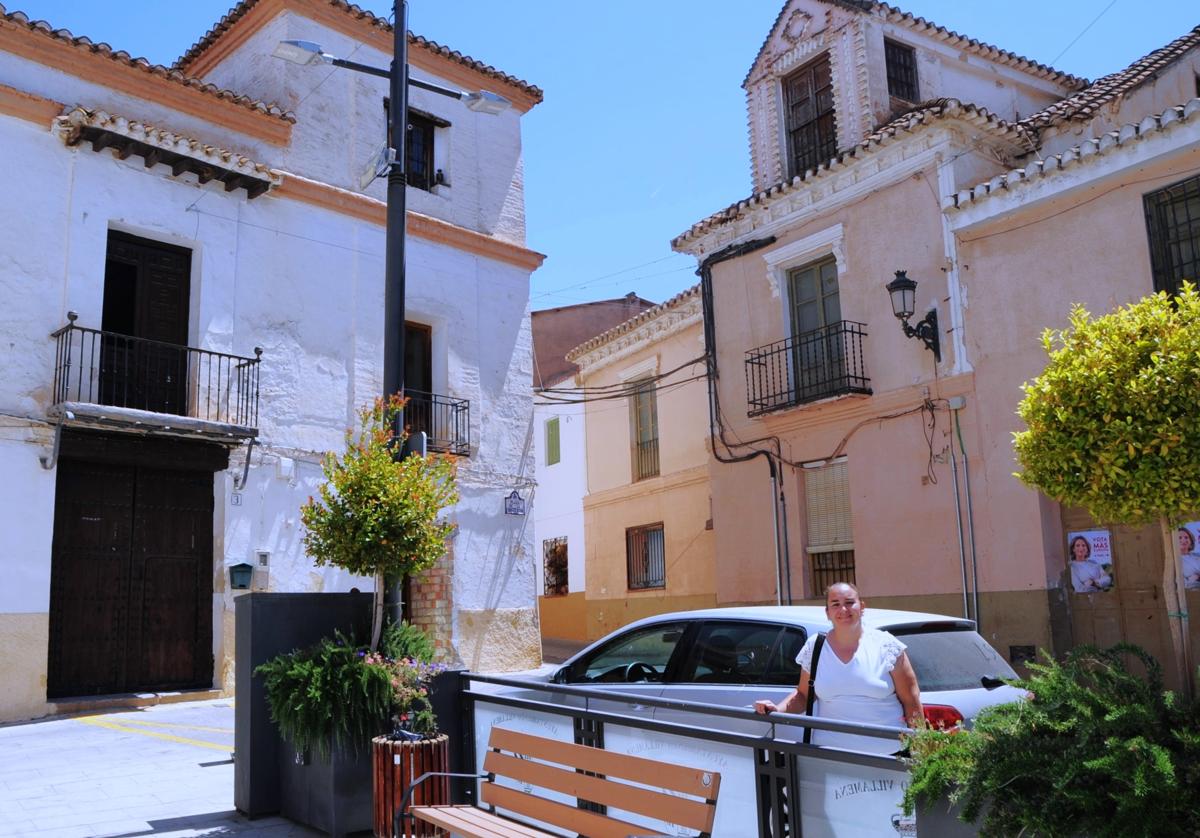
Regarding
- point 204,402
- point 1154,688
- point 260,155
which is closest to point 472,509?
point 204,402

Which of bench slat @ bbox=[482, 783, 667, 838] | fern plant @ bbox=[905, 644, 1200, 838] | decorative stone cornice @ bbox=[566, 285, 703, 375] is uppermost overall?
decorative stone cornice @ bbox=[566, 285, 703, 375]

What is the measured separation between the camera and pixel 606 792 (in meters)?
4.51

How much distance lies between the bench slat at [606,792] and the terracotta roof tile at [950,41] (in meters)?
14.5

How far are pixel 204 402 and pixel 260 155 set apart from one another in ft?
13.0

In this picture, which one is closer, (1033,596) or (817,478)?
(1033,596)

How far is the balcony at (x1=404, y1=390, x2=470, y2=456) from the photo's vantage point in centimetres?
1706

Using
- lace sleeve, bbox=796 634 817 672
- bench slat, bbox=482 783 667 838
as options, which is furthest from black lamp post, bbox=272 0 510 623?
lace sleeve, bbox=796 634 817 672

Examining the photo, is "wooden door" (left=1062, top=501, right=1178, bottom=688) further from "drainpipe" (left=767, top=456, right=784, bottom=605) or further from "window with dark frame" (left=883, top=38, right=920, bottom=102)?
"window with dark frame" (left=883, top=38, right=920, bottom=102)

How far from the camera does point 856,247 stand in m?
15.6

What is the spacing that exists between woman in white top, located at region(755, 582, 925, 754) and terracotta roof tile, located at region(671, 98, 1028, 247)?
10817 millimetres

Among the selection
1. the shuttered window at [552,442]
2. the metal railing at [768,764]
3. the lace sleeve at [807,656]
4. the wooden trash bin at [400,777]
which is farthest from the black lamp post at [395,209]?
the shuttered window at [552,442]

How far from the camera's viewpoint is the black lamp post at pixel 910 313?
14039mm

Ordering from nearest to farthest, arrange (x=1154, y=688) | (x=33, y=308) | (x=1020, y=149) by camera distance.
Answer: (x=1154, y=688) → (x=33, y=308) → (x=1020, y=149)

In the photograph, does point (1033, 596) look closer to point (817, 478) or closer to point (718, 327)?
point (817, 478)
